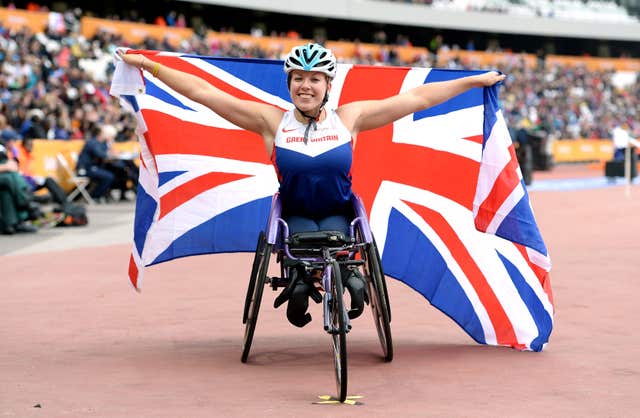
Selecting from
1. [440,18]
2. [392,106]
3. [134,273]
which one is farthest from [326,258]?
[440,18]

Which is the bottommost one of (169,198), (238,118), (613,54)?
(613,54)

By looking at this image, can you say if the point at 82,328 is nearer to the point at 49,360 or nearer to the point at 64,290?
the point at 49,360

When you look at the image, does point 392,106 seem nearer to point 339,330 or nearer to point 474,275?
point 474,275

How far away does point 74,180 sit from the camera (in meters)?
22.6

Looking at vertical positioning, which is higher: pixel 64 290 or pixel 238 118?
pixel 238 118

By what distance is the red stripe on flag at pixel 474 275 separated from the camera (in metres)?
7.98

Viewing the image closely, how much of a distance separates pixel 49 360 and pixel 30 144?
13951mm

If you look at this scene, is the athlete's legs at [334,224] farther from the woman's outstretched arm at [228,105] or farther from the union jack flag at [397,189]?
the union jack flag at [397,189]

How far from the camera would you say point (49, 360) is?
7469 millimetres

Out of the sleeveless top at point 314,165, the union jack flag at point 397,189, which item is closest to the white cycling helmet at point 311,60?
the sleeveless top at point 314,165

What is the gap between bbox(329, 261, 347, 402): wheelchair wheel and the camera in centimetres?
593

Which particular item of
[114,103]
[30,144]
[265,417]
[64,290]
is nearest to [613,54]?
[114,103]

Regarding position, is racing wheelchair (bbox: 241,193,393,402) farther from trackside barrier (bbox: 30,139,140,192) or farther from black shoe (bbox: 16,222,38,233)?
trackside barrier (bbox: 30,139,140,192)

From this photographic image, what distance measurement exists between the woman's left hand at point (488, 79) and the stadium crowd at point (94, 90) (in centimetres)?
1278
